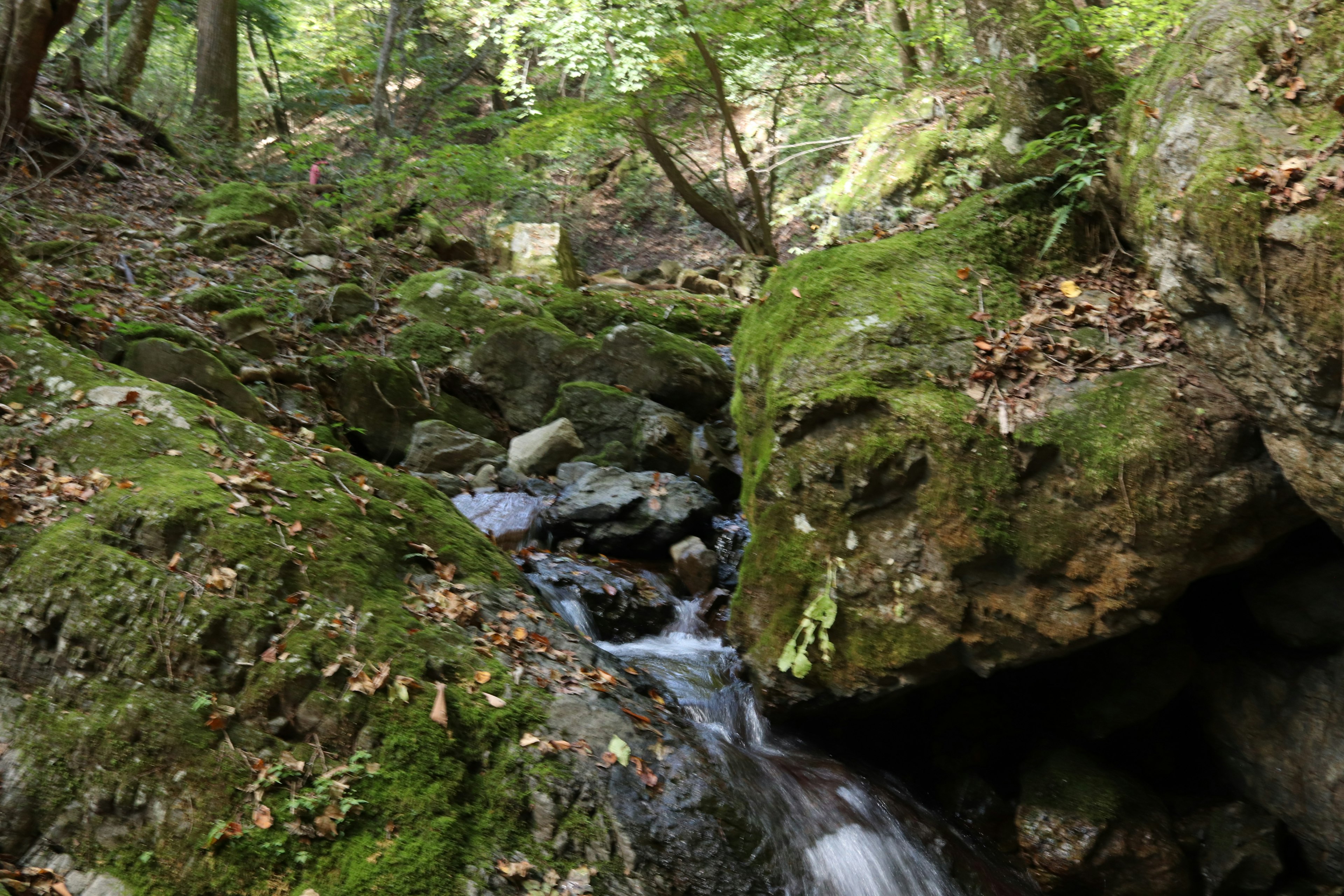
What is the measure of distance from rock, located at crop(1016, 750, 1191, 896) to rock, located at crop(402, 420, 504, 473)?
19.5ft

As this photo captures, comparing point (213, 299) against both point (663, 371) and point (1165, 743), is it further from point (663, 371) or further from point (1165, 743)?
point (1165, 743)

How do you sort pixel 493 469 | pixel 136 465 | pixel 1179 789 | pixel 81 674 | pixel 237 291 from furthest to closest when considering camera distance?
pixel 237 291
pixel 493 469
pixel 1179 789
pixel 136 465
pixel 81 674

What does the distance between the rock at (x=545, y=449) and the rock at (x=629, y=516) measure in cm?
82

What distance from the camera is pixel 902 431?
4902 millimetres

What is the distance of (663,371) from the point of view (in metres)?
10.3

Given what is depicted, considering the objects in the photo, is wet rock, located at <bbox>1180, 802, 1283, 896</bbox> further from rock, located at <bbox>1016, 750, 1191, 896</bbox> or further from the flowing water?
the flowing water

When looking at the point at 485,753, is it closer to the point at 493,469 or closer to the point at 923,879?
the point at 923,879

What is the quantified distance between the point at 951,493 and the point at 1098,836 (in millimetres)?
2294

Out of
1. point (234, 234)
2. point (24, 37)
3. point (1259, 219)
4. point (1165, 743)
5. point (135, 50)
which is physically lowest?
point (1165, 743)

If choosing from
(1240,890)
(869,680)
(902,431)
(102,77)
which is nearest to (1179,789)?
(1240,890)

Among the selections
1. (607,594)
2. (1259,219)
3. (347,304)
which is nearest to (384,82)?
(347,304)

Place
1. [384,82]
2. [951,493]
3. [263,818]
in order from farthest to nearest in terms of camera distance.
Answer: [384,82], [951,493], [263,818]

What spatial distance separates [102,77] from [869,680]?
52.5ft

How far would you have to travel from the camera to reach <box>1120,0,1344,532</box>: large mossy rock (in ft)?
11.9
